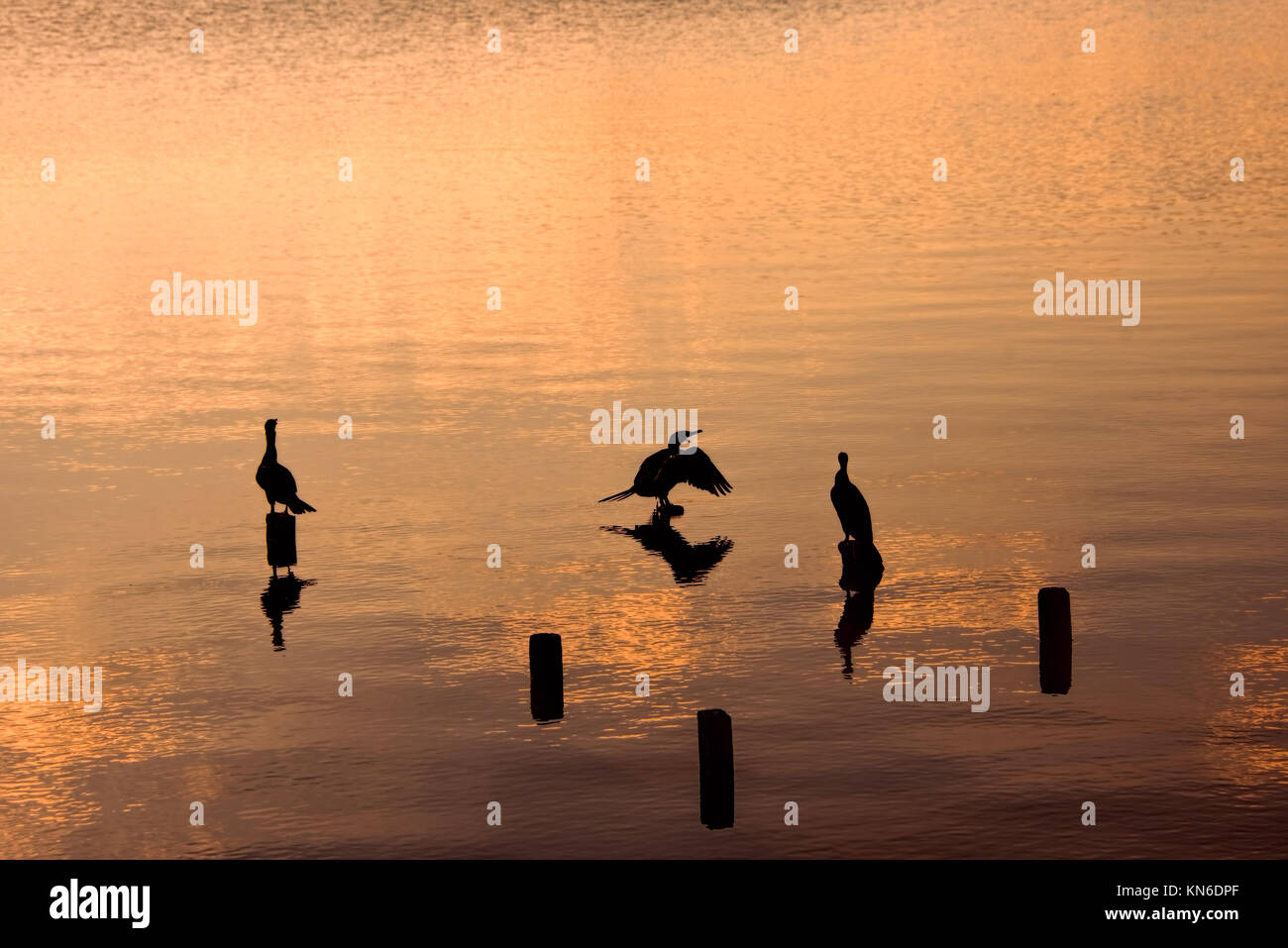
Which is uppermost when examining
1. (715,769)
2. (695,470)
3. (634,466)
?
(634,466)

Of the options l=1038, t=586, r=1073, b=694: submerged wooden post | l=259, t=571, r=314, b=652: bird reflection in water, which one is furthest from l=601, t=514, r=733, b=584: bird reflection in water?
l=1038, t=586, r=1073, b=694: submerged wooden post

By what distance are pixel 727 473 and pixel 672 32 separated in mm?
76402

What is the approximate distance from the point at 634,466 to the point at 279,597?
7.98 meters

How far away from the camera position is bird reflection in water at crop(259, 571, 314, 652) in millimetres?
23016

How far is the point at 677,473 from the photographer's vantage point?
1065 inches

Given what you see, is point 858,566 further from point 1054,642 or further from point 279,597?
point 279,597

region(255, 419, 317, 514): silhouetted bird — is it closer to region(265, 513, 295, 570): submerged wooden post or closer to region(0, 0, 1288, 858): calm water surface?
region(265, 513, 295, 570): submerged wooden post

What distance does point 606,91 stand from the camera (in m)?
81.9

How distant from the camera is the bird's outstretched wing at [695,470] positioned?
27.0 m

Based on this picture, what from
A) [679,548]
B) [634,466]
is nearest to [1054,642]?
[679,548]

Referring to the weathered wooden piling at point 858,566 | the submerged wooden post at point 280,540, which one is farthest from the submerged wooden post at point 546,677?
the submerged wooden post at point 280,540

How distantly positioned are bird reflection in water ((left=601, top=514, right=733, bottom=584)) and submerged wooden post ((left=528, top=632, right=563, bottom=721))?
521cm

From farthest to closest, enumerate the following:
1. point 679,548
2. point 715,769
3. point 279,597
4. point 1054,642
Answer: point 679,548 → point 279,597 → point 1054,642 → point 715,769

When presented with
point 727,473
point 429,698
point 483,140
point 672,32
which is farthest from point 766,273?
point 672,32
